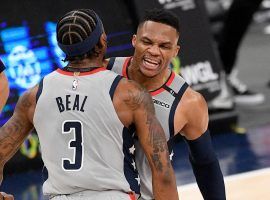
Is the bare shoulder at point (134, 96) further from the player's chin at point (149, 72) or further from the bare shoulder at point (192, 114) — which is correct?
the bare shoulder at point (192, 114)

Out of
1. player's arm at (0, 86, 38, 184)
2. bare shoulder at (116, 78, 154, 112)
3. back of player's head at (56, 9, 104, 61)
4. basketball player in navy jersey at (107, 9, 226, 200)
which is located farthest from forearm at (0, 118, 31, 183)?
basketball player in navy jersey at (107, 9, 226, 200)

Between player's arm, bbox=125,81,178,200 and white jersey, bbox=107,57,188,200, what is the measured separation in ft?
1.52

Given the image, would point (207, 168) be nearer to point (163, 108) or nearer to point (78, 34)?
point (163, 108)

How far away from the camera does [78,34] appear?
3.92 m

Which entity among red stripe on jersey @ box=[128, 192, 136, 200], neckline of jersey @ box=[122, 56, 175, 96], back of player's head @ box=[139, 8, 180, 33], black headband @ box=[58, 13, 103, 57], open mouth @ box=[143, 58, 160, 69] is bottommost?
red stripe on jersey @ box=[128, 192, 136, 200]

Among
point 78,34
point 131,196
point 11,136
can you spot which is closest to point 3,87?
point 11,136

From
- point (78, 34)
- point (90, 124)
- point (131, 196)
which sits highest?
point (78, 34)

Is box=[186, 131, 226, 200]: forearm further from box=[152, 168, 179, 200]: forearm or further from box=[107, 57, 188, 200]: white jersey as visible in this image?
box=[152, 168, 179, 200]: forearm

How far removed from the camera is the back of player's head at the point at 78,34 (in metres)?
3.92

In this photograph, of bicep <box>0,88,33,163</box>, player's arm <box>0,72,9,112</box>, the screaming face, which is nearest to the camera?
bicep <box>0,88,33,163</box>

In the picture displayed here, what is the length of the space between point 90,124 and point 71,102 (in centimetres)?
15

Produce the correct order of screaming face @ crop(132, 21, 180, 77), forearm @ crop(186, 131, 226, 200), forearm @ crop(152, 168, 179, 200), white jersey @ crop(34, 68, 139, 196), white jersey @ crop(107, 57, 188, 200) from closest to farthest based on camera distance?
white jersey @ crop(34, 68, 139, 196) → forearm @ crop(152, 168, 179, 200) → screaming face @ crop(132, 21, 180, 77) → white jersey @ crop(107, 57, 188, 200) → forearm @ crop(186, 131, 226, 200)

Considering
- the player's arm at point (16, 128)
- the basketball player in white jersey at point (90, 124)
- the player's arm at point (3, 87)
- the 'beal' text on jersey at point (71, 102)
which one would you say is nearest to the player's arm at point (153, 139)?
the basketball player in white jersey at point (90, 124)

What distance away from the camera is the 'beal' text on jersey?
3.89 m
